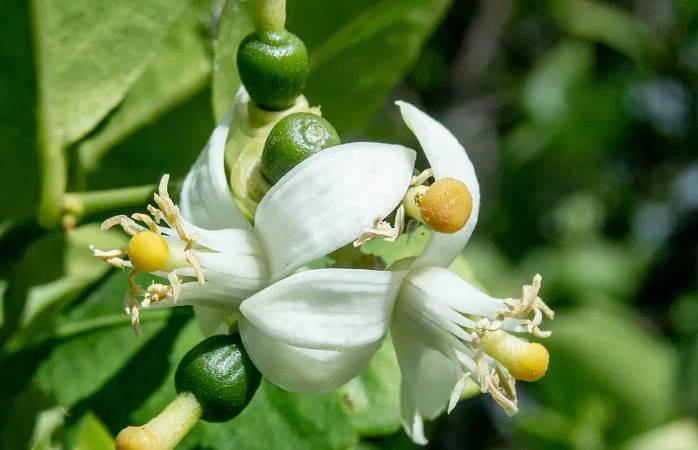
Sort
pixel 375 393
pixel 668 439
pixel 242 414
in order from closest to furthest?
pixel 242 414 < pixel 375 393 < pixel 668 439

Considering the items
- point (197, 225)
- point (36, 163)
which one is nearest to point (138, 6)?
point (36, 163)

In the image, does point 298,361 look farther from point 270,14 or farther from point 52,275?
point 52,275

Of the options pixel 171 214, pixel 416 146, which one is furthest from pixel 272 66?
pixel 416 146

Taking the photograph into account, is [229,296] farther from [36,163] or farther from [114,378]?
[36,163]

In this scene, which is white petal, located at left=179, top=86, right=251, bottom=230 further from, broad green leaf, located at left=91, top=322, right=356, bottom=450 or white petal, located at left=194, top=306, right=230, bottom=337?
broad green leaf, located at left=91, top=322, right=356, bottom=450

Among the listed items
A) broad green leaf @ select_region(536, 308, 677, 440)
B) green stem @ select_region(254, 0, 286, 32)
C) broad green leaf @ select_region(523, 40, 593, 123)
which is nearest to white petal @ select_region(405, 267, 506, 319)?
green stem @ select_region(254, 0, 286, 32)
